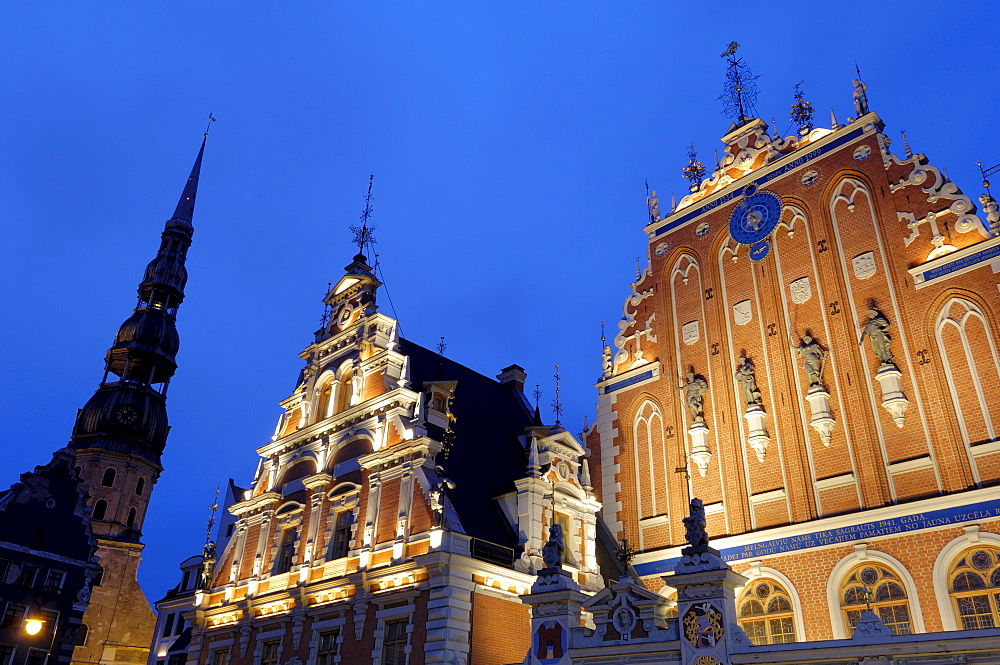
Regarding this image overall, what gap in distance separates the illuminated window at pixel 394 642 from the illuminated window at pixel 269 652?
521 centimetres

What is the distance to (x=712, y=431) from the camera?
65.9ft

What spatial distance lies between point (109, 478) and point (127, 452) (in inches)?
68.7

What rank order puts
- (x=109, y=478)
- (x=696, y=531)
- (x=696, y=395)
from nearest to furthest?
(x=696, y=531), (x=696, y=395), (x=109, y=478)

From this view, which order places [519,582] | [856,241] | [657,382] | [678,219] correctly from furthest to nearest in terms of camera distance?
[678,219] → [657,382] → [519,582] → [856,241]

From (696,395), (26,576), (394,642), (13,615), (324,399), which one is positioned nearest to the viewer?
(394,642)

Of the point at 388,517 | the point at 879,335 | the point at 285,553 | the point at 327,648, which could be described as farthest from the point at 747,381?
the point at 285,553

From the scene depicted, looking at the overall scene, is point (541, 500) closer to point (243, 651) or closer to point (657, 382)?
point (657, 382)

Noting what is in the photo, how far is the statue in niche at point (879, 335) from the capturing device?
17.1m

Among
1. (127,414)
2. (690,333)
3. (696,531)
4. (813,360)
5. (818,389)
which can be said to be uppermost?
(127,414)

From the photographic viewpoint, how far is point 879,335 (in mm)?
17328

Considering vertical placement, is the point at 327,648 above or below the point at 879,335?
below

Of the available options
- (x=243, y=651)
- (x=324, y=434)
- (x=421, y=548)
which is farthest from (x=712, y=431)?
(x=243, y=651)

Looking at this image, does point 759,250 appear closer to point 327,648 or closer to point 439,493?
point 439,493

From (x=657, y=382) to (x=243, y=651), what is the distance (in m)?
15.6
